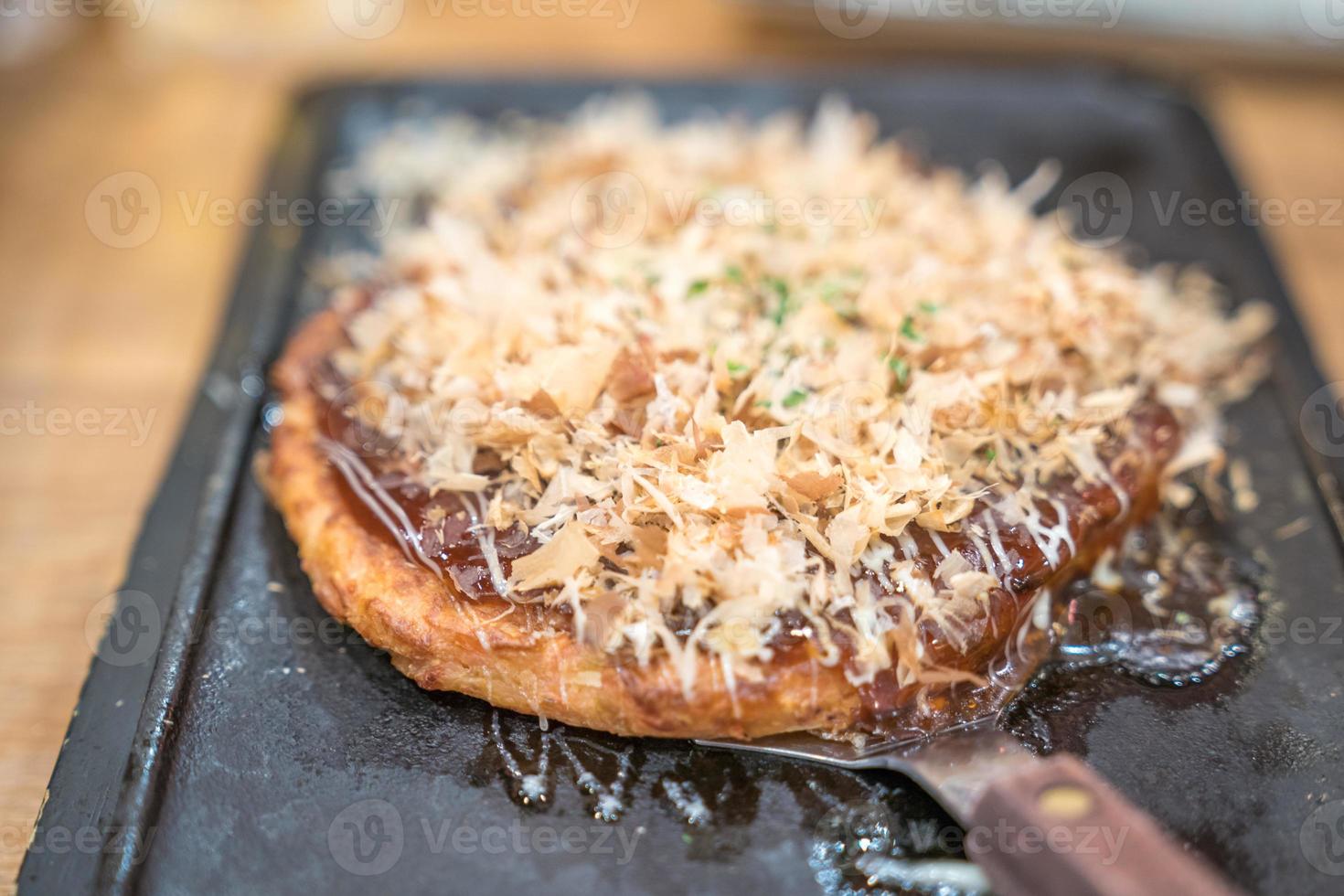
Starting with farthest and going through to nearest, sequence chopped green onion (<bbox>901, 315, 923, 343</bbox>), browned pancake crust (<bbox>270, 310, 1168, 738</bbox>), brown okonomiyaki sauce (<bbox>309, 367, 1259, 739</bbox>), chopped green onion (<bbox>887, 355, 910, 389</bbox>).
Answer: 1. chopped green onion (<bbox>901, 315, 923, 343</bbox>)
2. chopped green onion (<bbox>887, 355, 910, 389</bbox>)
3. brown okonomiyaki sauce (<bbox>309, 367, 1259, 739</bbox>)
4. browned pancake crust (<bbox>270, 310, 1168, 738</bbox>)

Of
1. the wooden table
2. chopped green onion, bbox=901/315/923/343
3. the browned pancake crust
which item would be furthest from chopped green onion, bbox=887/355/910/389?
the wooden table

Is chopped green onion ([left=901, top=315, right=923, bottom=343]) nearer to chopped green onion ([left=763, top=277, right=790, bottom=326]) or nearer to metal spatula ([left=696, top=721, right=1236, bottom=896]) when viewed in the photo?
chopped green onion ([left=763, top=277, right=790, bottom=326])

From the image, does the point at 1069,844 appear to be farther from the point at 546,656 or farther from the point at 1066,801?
the point at 546,656

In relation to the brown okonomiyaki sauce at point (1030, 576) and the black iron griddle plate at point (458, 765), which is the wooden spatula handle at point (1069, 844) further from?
the brown okonomiyaki sauce at point (1030, 576)

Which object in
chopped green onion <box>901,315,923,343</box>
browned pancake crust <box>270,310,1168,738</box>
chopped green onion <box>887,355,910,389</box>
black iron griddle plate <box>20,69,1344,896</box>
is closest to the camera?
black iron griddle plate <box>20,69,1344,896</box>

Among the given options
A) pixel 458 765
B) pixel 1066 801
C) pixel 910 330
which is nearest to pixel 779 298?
pixel 910 330

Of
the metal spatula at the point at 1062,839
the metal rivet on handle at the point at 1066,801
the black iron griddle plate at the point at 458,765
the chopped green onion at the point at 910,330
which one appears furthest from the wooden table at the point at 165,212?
the metal rivet on handle at the point at 1066,801

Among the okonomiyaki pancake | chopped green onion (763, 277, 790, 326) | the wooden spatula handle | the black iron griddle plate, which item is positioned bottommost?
the wooden spatula handle

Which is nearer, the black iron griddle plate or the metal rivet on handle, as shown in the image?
the metal rivet on handle

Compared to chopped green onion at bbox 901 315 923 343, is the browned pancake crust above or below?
below
